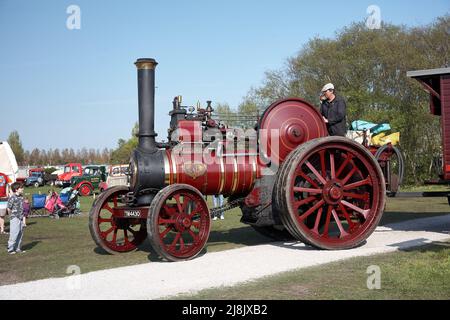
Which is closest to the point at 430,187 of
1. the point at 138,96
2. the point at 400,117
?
the point at 400,117

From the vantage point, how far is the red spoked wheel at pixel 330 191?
913cm

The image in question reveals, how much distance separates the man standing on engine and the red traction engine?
0.77 ft

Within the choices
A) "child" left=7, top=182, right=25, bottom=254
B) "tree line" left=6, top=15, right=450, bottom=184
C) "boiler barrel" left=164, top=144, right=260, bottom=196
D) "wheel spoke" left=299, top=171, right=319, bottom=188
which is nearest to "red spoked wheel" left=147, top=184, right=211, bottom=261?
"boiler barrel" left=164, top=144, right=260, bottom=196

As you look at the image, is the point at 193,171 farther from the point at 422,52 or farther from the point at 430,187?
the point at 422,52

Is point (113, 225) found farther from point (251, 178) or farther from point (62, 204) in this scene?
point (62, 204)

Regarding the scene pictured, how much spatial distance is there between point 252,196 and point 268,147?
0.97m

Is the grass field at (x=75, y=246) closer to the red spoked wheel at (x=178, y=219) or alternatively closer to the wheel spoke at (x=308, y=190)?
the red spoked wheel at (x=178, y=219)

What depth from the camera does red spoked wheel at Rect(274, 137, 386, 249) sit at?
9.13 m

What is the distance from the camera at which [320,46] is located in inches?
1458

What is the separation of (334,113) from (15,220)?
21.9 ft

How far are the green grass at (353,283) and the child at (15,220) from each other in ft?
18.6

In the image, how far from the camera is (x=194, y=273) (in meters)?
7.57

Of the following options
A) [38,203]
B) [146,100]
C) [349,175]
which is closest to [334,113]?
[349,175]

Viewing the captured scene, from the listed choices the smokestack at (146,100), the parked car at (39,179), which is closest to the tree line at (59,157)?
the parked car at (39,179)
